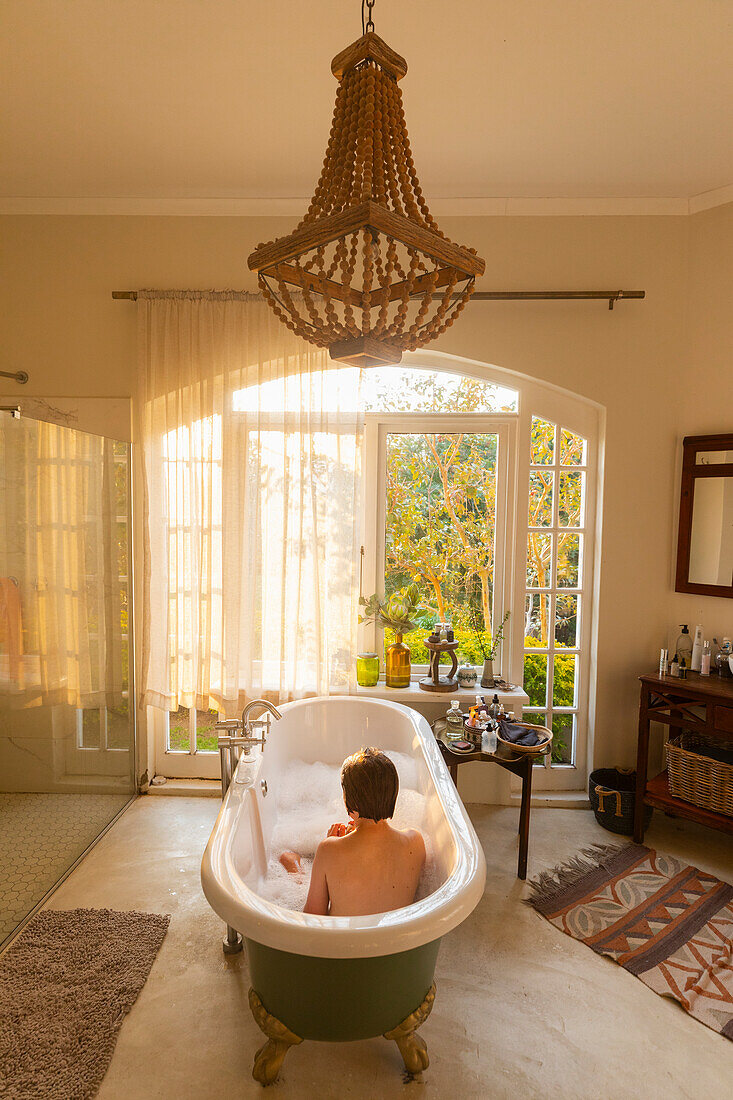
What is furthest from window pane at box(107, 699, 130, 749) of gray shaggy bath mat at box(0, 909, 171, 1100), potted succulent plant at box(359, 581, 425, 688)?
potted succulent plant at box(359, 581, 425, 688)

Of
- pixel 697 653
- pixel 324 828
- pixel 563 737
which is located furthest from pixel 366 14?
pixel 563 737

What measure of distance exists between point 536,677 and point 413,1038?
199 cm

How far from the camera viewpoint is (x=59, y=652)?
271cm

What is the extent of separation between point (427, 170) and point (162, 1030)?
11.0ft

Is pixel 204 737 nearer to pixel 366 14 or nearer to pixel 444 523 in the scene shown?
pixel 444 523

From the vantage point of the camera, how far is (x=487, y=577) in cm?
343

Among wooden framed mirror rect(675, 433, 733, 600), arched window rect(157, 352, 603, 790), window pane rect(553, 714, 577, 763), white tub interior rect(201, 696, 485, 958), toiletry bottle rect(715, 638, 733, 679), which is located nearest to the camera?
white tub interior rect(201, 696, 485, 958)

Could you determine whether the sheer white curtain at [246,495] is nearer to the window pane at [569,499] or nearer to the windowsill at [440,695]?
the windowsill at [440,695]

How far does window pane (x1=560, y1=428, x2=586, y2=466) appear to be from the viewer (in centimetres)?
334

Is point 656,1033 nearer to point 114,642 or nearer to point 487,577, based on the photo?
point 487,577

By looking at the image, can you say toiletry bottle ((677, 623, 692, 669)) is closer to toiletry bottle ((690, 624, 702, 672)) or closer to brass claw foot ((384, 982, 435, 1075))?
toiletry bottle ((690, 624, 702, 672))

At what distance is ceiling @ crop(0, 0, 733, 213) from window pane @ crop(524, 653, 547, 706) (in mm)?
2257

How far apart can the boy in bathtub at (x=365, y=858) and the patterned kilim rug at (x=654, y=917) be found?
0.96 metres

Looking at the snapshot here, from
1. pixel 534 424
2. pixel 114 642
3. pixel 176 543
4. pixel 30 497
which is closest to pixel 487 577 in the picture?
pixel 534 424
